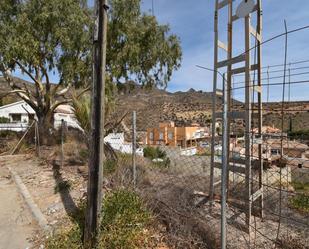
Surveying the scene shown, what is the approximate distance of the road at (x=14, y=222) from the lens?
13.8 feet

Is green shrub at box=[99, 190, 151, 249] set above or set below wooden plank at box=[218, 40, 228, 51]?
below

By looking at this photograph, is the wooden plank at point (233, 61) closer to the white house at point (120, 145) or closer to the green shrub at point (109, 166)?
the green shrub at point (109, 166)

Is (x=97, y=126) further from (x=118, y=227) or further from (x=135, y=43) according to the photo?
(x=135, y=43)

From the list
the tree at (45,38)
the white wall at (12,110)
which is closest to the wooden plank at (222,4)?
the tree at (45,38)

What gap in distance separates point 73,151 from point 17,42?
5663 mm

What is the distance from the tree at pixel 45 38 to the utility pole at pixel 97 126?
10249 mm

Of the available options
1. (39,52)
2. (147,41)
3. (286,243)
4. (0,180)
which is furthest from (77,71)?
(286,243)

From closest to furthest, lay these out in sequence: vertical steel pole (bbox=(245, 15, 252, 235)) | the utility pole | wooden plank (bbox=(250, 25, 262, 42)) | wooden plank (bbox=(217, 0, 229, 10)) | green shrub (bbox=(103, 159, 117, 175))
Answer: the utility pole, vertical steel pole (bbox=(245, 15, 252, 235)), wooden plank (bbox=(250, 25, 262, 42)), wooden plank (bbox=(217, 0, 229, 10)), green shrub (bbox=(103, 159, 117, 175))

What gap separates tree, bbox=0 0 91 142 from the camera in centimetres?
1256

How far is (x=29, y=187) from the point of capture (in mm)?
6910

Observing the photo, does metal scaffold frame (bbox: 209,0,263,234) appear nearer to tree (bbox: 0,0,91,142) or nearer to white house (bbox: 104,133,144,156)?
white house (bbox: 104,133,144,156)

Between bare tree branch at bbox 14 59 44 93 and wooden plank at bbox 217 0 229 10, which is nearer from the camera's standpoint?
wooden plank at bbox 217 0 229 10

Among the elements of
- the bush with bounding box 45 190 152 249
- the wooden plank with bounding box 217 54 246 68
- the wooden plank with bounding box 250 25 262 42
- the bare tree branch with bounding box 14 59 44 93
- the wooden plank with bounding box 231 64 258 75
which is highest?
the bare tree branch with bounding box 14 59 44 93

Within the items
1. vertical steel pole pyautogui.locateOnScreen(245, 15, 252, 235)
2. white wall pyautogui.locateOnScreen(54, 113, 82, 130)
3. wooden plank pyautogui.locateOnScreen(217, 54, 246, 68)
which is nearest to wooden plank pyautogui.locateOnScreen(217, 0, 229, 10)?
vertical steel pole pyautogui.locateOnScreen(245, 15, 252, 235)
